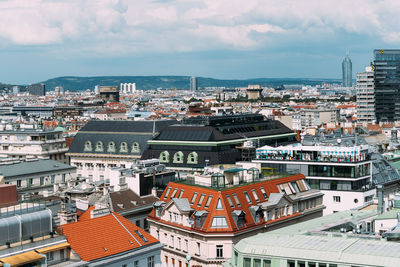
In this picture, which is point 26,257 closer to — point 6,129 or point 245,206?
point 245,206

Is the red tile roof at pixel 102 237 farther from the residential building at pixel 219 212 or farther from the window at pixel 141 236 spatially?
the residential building at pixel 219 212

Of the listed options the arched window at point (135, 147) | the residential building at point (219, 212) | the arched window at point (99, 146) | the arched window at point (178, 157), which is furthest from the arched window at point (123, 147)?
the residential building at point (219, 212)

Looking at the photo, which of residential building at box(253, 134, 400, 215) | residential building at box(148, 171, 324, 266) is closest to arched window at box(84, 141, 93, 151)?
residential building at box(253, 134, 400, 215)

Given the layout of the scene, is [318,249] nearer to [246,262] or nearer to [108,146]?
[246,262]

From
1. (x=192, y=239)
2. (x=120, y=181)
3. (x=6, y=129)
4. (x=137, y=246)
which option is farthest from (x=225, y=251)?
(x=6, y=129)

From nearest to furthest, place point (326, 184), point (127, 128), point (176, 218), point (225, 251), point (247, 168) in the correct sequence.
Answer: point (225, 251) → point (176, 218) → point (247, 168) → point (326, 184) → point (127, 128)

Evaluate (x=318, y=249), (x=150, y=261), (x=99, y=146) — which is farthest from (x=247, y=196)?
(x=99, y=146)
